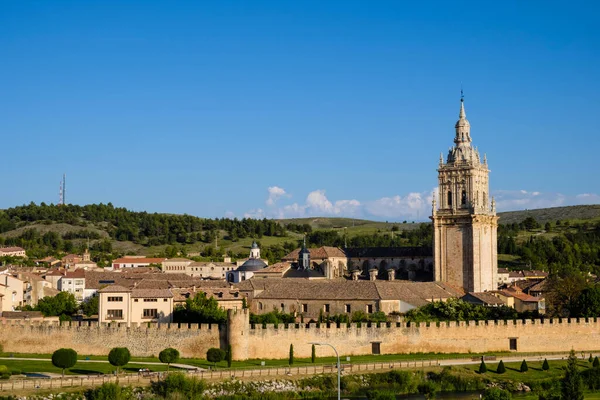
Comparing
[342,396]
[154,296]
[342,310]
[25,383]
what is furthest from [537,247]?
[25,383]

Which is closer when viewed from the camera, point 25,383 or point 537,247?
point 25,383

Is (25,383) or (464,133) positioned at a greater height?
(464,133)

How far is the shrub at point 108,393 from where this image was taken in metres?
44.5

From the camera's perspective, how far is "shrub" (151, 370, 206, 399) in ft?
151

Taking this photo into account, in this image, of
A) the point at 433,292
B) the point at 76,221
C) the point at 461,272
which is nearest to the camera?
the point at 433,292

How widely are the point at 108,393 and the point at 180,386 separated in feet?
11.3

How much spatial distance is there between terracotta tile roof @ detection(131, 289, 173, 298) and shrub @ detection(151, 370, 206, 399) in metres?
23.3

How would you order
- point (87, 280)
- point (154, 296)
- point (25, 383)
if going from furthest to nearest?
point (87, 280) < point (154, 296) < point (25, 383)

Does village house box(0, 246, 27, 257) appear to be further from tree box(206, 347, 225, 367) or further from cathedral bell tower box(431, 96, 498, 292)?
tree box(206, 347, 225, 367)

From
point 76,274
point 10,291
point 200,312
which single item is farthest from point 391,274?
point 10,291

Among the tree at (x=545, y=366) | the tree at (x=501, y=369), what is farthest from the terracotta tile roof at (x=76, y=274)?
the tree at (x=545, y=366)

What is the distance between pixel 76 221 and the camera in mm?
180500

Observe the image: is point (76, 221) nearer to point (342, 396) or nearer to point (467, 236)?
point (467, 236)

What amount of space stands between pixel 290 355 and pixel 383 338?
6.79 metres
